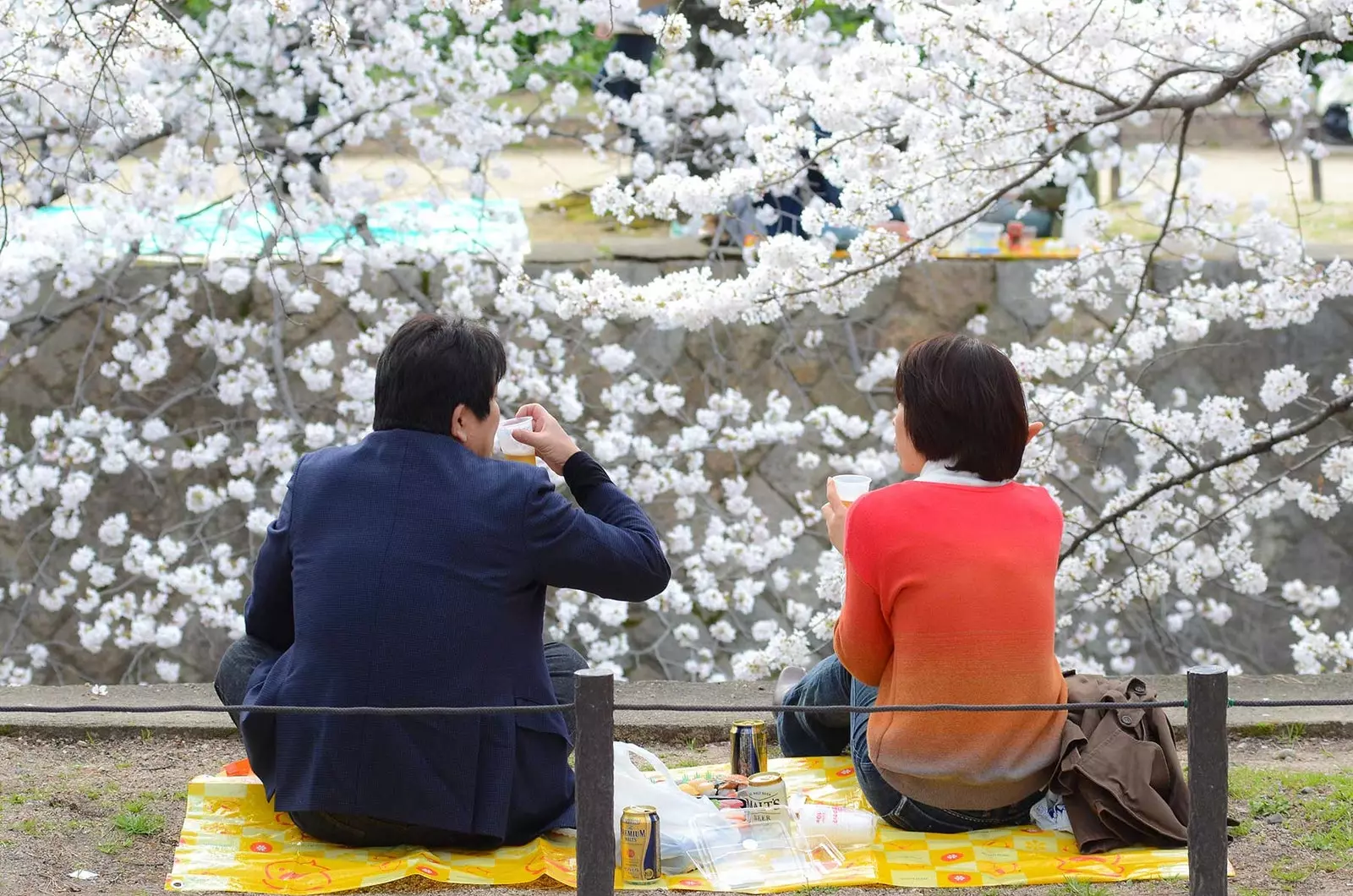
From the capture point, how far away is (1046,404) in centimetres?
463

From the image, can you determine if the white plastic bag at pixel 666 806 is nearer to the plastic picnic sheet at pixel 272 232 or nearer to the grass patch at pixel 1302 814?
the grass patch at pixel 1302 814

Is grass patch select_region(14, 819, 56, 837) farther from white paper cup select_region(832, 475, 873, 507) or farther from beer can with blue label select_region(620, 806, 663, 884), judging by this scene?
white paper cup select_region(832, 475, 873, 507)

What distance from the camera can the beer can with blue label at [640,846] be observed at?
8.57 feet

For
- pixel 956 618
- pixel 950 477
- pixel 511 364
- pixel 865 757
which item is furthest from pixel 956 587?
pixel 511 364

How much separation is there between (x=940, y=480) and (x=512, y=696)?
841 mm

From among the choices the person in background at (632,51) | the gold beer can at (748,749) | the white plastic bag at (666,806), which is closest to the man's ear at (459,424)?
the white plastic bag at (666,806)

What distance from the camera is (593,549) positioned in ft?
8.45

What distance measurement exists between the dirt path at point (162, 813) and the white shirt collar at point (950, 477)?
2.32 feet

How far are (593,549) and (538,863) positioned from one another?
1.92 feet

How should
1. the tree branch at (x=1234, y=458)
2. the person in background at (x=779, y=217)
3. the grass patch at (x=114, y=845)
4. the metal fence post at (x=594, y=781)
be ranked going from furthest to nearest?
the person in background at (x=779, y=217)
the tree branch at (x=1234, y=458)
the grass patch at (x=114, y=845)
the metal fence post at (x=594, y=781)

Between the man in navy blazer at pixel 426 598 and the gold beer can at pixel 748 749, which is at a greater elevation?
the man in navy blazer at pixel 426 598

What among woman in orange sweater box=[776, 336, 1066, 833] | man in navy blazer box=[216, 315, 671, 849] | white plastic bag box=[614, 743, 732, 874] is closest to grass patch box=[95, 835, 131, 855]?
man in navy blazer box=[216, 315, 671, 849]

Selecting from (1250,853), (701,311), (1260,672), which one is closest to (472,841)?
(1250,853)

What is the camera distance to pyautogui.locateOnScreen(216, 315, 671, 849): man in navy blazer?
2541mm
